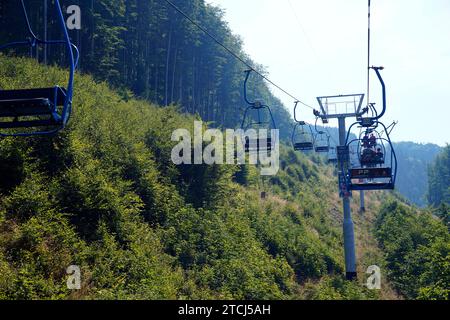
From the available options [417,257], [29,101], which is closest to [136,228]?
[29,101]

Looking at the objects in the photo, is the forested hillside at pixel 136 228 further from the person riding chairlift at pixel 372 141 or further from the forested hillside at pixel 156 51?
the forested hillside at pixel 156 51

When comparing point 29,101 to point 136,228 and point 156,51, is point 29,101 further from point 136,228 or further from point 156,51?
point 156,51

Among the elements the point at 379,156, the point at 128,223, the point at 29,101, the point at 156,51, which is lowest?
the point at 128,223

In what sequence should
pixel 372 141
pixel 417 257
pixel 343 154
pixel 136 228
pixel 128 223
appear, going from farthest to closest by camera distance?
pixel 417 257, pixel 372 141, pixel 343 154, pixel 136 228, pixel 128 223

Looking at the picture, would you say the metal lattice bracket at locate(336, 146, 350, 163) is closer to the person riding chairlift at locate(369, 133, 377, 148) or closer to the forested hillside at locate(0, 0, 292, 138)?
the person riding chairlift at locate(369, 133, 377, 148)

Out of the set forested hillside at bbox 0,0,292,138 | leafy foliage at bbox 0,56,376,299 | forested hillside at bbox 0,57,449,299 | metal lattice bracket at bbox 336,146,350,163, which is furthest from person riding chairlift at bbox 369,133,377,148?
forested hillside at bbox 0,0,292,138

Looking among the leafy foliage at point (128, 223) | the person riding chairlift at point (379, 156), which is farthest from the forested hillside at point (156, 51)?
the person riding chairlift at point (379, 156)

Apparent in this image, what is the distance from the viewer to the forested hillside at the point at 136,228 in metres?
10.4

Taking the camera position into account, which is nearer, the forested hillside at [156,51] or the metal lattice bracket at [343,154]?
the metal lattice bracket at [343,154]

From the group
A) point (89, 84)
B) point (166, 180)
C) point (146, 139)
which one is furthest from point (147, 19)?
point (166, 180)

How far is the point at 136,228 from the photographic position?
14023 millimetres

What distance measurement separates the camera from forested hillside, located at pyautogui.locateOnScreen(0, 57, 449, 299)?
10.4 metres

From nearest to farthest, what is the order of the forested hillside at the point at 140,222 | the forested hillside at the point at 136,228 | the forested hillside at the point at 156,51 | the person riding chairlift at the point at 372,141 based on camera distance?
the forested hillside at the point at 136,228 → the forested hillside at the point at 140,222 → the person riding chairlift at the point at 372,141 → the forested hillside at the point at 156,51
